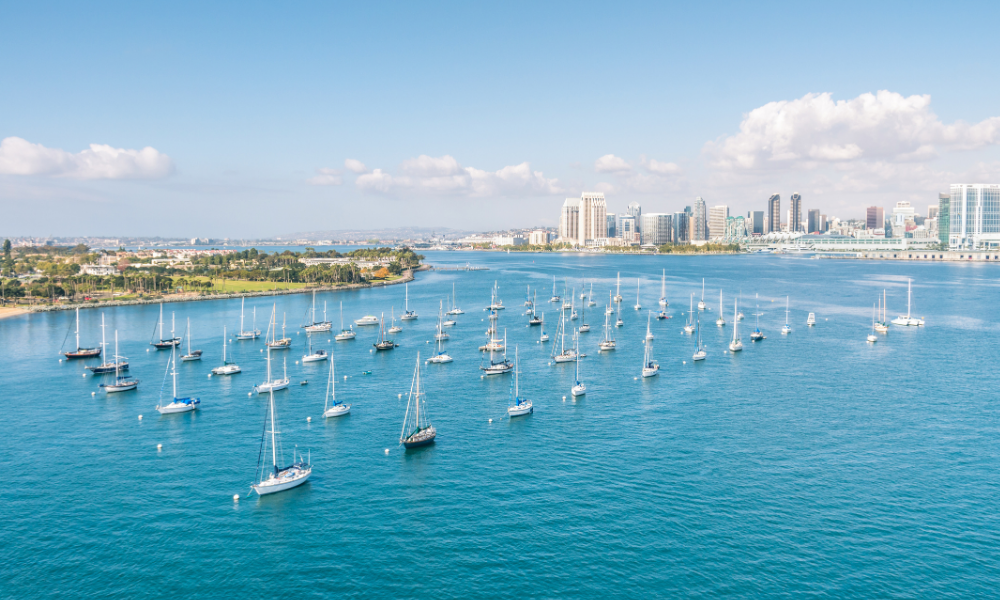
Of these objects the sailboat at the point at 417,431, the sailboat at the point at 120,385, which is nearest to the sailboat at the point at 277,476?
the sailboat at the point at 417,431

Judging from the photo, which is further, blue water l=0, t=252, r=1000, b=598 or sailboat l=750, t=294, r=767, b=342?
sailboat l=750, t=294, r=767, b=342

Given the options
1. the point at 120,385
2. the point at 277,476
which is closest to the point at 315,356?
the point at 120,385

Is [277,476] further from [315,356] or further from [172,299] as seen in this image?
[172,299]

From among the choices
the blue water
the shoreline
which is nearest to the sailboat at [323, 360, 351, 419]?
the blue water

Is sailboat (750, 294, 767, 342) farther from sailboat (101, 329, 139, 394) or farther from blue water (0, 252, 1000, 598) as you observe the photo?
sailboat (101, 329, 139, 394)

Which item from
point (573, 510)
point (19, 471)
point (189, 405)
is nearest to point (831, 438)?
point (573, 510)

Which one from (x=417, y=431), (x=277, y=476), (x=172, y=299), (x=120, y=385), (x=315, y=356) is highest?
(x=172, y=299)

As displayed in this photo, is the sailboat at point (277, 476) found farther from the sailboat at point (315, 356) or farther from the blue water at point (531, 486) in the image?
the sailboat at point (315, 356)

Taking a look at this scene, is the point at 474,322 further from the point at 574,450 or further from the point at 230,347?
the point at 574,450
